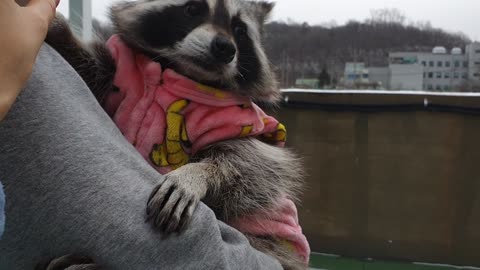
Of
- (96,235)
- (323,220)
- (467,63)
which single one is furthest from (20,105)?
(467,63)

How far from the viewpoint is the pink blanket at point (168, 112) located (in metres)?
1.33

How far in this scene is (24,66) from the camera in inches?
26.0

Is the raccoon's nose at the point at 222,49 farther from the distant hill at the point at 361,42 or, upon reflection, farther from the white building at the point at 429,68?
the white building at the point at 429,68

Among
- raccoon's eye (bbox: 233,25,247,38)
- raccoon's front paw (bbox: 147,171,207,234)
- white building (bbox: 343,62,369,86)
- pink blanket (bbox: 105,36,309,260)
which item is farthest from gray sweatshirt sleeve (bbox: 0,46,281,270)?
white building (bbox: 343,62,369,86)

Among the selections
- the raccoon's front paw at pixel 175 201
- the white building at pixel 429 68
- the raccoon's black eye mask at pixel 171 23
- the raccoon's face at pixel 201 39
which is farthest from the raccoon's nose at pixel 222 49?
the white building at pixel 429 68

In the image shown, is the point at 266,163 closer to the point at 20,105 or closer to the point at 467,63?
the point at 20,105

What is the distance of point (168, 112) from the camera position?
4.44 ft

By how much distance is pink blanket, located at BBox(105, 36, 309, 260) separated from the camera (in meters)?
1.33

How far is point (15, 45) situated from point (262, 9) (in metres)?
1.51

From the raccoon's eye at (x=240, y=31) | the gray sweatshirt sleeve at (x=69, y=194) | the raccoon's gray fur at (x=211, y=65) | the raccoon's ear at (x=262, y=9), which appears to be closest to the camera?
the gray sweatshirt sleeve at (x=69, y=194)

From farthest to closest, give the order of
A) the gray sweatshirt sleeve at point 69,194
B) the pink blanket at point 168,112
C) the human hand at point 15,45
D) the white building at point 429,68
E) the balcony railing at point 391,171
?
the white building at point 429,68, the balcony railing at point 391,171, the pink blanket at point 168,112, the gray sweatshirt sleeve at point 69,194, the human hand at point 15,45

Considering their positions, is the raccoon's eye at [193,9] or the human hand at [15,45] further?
the raccoon's eye at [193,9]

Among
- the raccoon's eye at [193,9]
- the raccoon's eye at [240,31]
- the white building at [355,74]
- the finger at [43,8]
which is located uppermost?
the raccoon's eye at [193,9]

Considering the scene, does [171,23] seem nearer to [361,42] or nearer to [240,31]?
[240,31]
